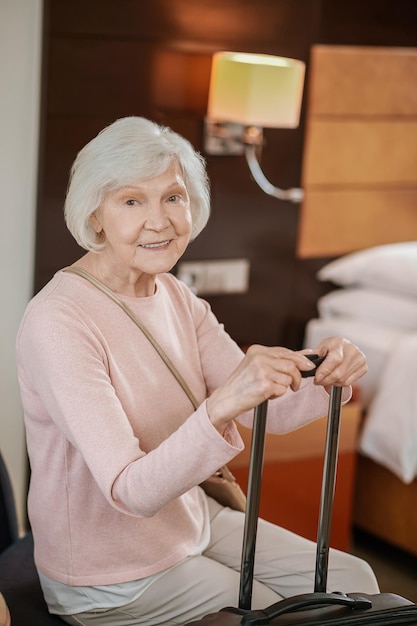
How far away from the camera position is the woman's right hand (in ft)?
4.55

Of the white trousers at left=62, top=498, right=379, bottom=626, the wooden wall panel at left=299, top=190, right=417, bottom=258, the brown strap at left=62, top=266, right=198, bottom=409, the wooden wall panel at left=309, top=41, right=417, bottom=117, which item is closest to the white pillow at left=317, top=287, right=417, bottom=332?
the wooden wall panel at left=299, top=190, right=417, bottom=258

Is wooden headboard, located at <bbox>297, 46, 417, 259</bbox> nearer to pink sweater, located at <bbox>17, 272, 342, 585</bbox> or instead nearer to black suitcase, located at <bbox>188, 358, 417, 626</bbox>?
pink sweater, located at <bbox>17, 272, 342, 585</bbox>

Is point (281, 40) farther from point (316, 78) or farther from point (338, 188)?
point (338, 188)

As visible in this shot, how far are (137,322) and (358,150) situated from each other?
6.94 feet

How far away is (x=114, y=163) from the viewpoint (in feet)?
5.21

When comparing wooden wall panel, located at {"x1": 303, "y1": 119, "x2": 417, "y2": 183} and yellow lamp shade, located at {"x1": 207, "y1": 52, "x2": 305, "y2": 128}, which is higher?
yellow lamp shade, located at {"x1": 207, "y1": 52, "x2": 305, "y2": 128}

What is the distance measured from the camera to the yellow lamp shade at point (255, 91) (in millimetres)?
3008

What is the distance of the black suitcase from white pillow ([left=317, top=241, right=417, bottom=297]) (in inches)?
76.3

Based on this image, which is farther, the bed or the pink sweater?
the bed

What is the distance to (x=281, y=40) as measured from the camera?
3287 mm

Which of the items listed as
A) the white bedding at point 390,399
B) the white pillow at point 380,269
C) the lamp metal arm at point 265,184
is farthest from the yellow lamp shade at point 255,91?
the white bedding at point 390,399

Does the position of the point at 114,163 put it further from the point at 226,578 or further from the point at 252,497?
the point at 226,578

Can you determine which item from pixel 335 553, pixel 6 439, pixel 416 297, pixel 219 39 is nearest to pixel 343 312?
pixel 416 297

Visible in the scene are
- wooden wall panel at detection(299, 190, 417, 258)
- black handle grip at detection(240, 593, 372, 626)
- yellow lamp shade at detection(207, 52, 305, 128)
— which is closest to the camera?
black handle grip at detection(240, 593, 372, 626)
